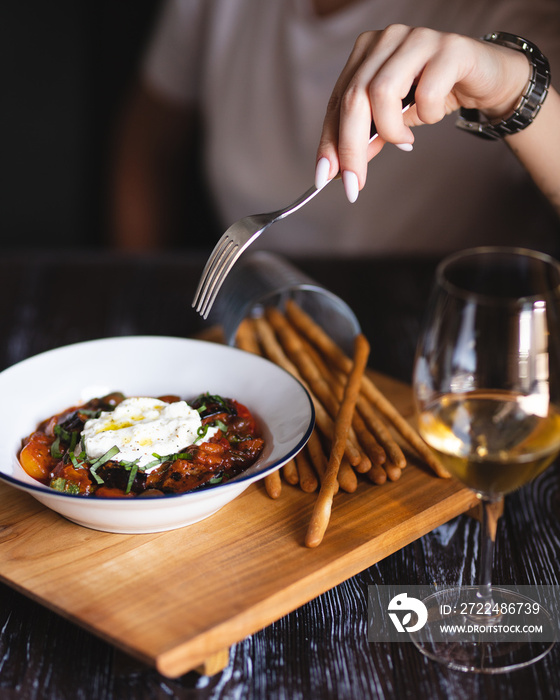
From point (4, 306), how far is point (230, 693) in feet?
4.48

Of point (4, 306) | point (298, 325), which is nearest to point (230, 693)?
point (298, 325)

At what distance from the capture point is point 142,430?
1.06 m

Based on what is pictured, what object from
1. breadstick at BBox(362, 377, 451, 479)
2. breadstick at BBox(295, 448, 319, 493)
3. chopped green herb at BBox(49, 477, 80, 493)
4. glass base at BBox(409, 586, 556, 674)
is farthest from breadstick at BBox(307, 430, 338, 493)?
chopped green herb at BBox(49, 477, 80, 493)

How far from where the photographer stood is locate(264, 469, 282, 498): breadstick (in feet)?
3.56

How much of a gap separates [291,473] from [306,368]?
35cm

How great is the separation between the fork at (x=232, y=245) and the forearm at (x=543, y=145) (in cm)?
31

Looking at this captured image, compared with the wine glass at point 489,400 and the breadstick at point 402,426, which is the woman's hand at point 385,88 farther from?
the breadstick at point 402,426

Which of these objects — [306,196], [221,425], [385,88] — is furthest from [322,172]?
[221,425]

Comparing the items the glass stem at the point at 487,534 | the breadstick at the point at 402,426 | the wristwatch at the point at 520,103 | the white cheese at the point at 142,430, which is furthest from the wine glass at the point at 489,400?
the wristwatch at the point at 520,103

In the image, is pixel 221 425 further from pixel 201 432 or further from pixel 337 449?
pixel 337 449

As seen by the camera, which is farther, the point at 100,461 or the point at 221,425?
the point at 221,425

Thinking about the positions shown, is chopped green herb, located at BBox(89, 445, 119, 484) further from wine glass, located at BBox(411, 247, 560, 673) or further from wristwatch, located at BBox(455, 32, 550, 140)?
wristwatch, located at BBox(455, 32, 550, 140)
